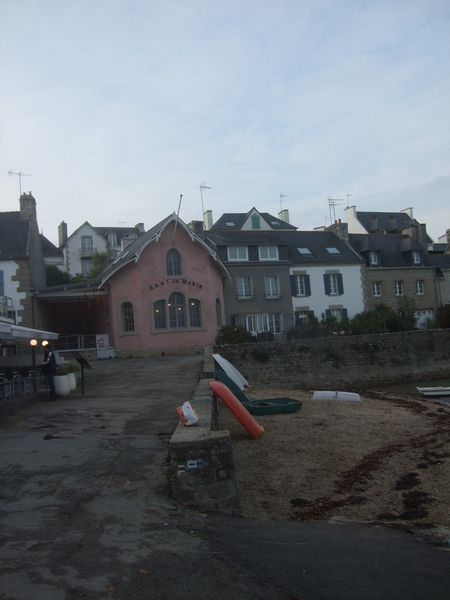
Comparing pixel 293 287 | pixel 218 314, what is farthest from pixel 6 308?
pixel 293 287

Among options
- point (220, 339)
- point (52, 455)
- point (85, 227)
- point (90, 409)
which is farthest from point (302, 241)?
point (52, 455)

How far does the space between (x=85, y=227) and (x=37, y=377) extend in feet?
130

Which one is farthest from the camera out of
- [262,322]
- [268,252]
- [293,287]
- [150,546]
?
[293,287]

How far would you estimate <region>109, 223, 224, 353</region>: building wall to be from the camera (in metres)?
24.9

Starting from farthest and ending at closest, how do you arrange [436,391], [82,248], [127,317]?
[82,248] → [127,317] → [436,391]

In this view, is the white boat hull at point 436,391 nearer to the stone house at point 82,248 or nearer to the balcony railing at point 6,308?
the balcony railing at point 6,308

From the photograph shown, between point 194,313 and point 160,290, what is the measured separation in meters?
1.99

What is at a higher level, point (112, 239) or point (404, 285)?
point (112, 239)

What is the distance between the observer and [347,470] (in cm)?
786

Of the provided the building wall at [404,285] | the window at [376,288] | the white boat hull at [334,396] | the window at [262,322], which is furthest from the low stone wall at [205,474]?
the window at [376,288]

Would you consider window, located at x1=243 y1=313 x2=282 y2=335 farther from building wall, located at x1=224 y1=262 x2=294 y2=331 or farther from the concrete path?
the concrete path

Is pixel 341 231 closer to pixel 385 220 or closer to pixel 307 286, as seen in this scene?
pixel 307 286

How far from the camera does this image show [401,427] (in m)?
11.9

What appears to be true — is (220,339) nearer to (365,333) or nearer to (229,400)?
(365,333)
